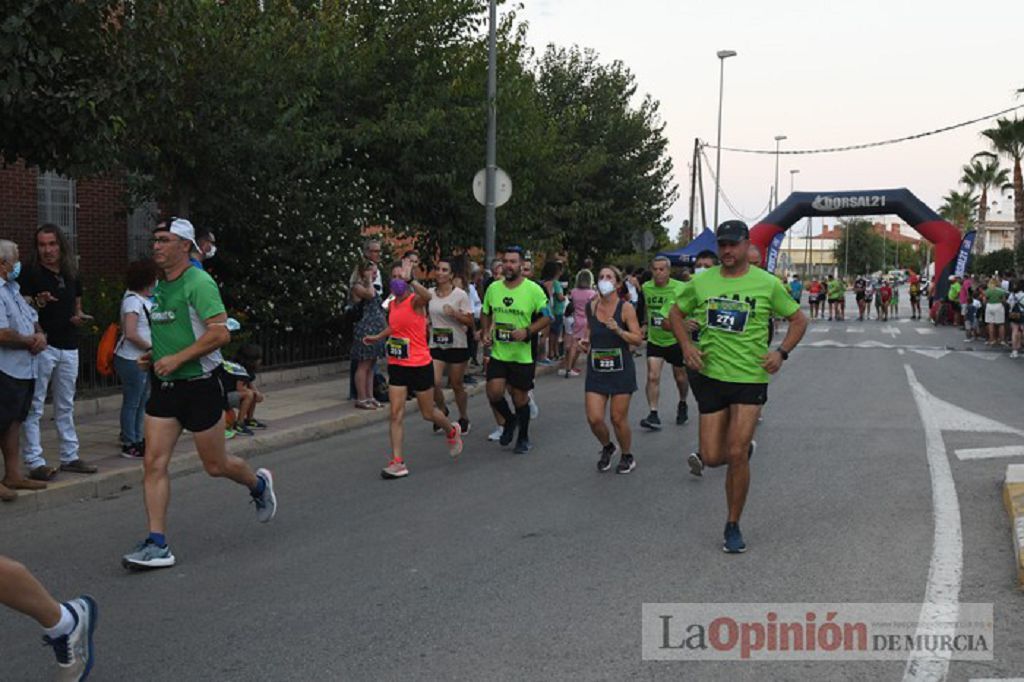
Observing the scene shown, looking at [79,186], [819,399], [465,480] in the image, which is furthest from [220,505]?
[79,186]

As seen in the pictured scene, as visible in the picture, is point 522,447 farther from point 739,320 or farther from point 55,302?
point 55,302

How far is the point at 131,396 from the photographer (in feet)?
28.2

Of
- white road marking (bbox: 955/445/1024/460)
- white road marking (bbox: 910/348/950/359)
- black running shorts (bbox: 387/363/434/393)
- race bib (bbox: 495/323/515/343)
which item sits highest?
race bib (bbox: 495/323/515/343)

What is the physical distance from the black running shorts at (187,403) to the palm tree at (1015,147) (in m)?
45.9

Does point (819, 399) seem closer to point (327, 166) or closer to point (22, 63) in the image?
point (327, 166)

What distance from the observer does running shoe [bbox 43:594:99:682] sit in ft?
13.0

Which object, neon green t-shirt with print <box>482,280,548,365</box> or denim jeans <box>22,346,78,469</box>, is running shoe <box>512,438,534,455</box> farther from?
denim jeans <box>22,346,78,469</box>

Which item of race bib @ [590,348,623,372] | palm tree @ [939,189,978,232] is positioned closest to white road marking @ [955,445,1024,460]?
race bib @ [590,348,623,372]

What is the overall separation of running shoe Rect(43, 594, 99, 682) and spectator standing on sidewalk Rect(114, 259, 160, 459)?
155 inches

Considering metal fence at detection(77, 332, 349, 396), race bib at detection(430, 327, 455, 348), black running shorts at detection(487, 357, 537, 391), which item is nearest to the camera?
black running shorts at detection(487, 357, 537, 391)

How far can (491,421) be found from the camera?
12141mm

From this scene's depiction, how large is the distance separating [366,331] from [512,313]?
3261mm

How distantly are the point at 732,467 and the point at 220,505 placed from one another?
368cm

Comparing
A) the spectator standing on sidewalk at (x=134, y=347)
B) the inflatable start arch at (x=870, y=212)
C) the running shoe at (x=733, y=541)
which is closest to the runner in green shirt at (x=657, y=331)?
the running shoe at (x=733, y=541)
